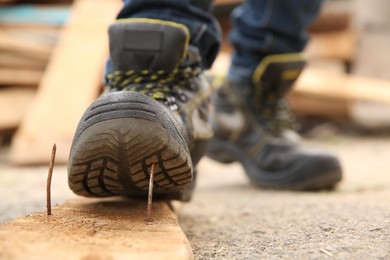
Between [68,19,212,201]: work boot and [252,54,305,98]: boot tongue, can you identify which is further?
[252,54,305,98]: boot tongue

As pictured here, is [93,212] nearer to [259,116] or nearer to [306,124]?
[259,116]

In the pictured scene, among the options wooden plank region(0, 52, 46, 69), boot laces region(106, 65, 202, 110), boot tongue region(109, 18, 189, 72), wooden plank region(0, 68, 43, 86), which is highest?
boot tongue region(109, 18, 189, 72)

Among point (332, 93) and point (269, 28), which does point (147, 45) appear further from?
point (332, 93)

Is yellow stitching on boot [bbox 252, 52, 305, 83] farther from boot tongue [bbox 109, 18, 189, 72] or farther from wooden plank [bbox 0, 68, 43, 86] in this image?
wooden plank [bbox 0, 68, 43, 86]

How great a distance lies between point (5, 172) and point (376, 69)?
3959mm

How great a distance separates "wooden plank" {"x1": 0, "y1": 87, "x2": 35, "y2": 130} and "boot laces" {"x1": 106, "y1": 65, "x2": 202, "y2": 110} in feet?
6.13

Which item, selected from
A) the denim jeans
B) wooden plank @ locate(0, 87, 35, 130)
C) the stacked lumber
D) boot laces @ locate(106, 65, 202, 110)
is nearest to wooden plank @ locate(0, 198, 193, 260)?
boot laces @ locate(106, 65, 202, 110)

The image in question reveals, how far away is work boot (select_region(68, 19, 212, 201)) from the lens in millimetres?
872

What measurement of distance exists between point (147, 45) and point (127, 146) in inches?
12.2

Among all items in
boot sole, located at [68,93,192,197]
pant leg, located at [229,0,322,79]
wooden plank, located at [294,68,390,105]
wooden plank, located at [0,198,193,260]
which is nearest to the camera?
wooden plank, located at [0,198,193,260]

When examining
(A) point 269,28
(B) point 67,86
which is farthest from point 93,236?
(B) point 67,86

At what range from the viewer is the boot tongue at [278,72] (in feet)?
5.63

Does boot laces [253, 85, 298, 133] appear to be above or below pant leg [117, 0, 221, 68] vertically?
below

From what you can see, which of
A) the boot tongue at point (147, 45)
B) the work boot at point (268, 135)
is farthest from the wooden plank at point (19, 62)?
the boot tongue at point (147, 45)
